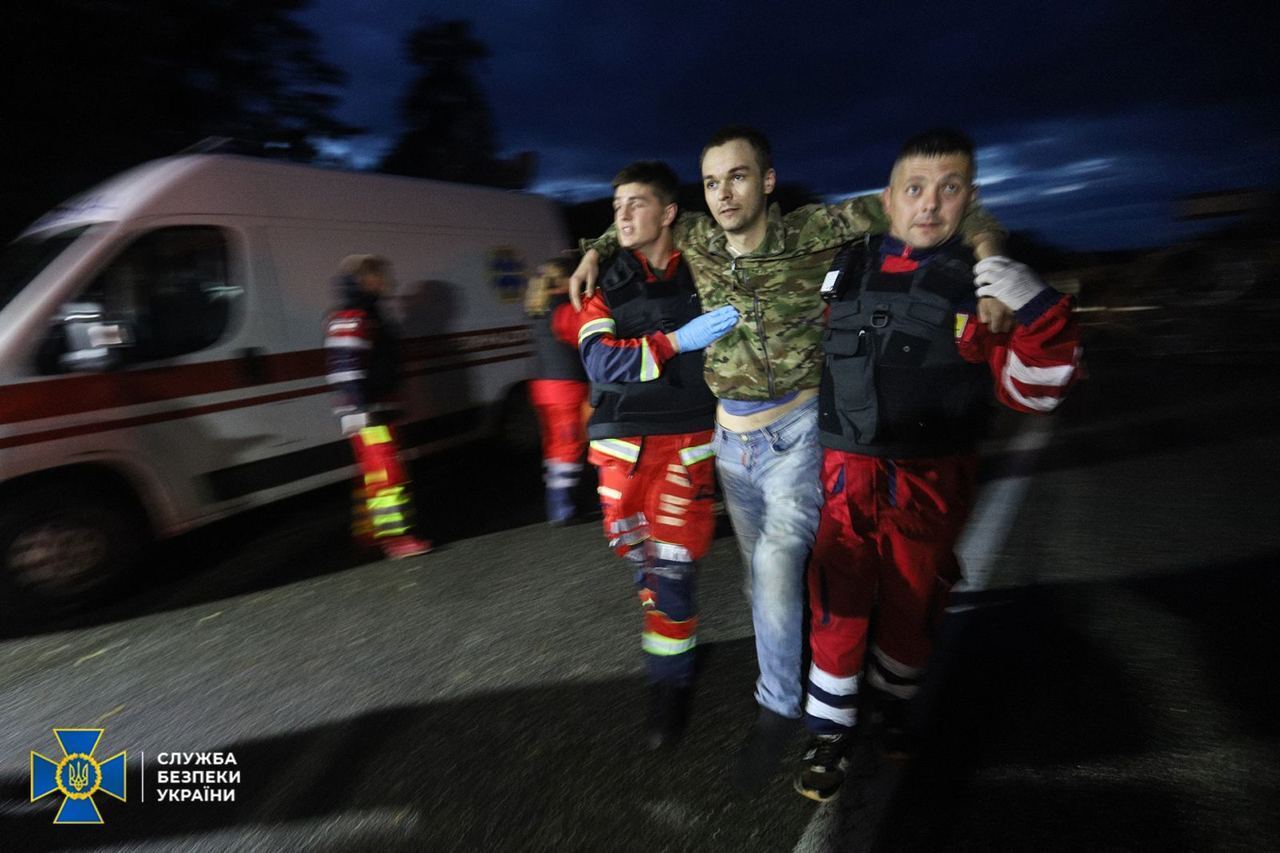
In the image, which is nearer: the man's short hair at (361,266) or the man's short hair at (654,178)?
the man's short hair at (654,178)

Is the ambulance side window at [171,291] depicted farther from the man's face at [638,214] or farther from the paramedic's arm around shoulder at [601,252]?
the man's face at [638,214]

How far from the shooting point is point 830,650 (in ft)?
7.64

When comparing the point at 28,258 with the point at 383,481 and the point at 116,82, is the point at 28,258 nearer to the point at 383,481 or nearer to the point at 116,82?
the point at 383,481

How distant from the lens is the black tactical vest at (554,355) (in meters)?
5.37

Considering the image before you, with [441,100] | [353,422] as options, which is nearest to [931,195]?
[353,422]

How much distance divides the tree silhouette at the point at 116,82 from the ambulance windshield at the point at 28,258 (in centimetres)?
696

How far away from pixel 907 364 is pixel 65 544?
4.40 meters

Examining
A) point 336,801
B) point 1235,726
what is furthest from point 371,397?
point 1235,726

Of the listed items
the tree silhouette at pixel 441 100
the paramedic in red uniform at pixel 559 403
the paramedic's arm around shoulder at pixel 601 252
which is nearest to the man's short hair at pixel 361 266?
the paramedic in red uniform at pixel 559 403

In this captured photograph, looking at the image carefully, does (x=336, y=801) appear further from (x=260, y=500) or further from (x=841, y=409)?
(x=260, y=500)

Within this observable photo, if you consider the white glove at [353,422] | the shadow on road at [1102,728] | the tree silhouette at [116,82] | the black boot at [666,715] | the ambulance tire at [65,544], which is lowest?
the shadow on road at [1102,728]

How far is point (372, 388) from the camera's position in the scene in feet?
15.4

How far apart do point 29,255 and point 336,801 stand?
389 cm

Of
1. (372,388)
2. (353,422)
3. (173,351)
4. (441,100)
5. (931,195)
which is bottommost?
(353,422)
